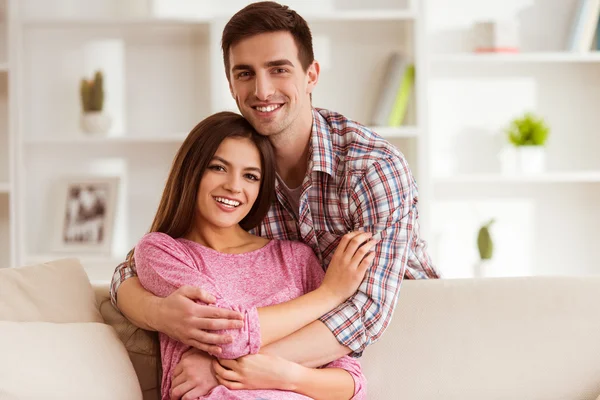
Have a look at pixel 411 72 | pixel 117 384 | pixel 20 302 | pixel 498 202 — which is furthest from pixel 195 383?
pixel 498 202

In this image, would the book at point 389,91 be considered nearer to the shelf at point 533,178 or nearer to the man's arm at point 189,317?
the shelf at point 533,178

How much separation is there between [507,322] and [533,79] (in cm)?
182

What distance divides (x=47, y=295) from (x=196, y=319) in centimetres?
39

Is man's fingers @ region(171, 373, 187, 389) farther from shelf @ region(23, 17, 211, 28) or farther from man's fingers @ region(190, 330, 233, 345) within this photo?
shelf @ region(23, 17, 211, 28)

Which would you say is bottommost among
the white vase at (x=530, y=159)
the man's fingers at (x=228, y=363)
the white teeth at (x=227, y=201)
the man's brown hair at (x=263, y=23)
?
the man's fingers at (x=228, y=363)

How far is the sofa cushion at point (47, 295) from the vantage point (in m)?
1.66

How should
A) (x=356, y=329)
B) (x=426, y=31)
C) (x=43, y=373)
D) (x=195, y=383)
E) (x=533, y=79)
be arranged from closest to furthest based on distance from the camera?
(x=43, y=373) → (x=195, y=383) → (x=356, y=329) → (x=426, y=31) → (x=533, y=79)

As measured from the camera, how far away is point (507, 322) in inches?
74.0

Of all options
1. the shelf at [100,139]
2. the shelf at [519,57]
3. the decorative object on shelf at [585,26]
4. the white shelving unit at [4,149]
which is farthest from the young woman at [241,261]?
the decorative object on shelf at [585,26]

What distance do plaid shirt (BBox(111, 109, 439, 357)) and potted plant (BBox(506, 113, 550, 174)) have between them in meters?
1.43

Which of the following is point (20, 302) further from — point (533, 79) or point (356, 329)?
point (533, 79)

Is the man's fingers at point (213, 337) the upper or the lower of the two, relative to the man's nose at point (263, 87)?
lower

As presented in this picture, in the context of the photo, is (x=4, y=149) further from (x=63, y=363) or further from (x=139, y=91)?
(x=63, y=363)

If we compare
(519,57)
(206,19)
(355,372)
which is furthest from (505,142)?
(355,372)
